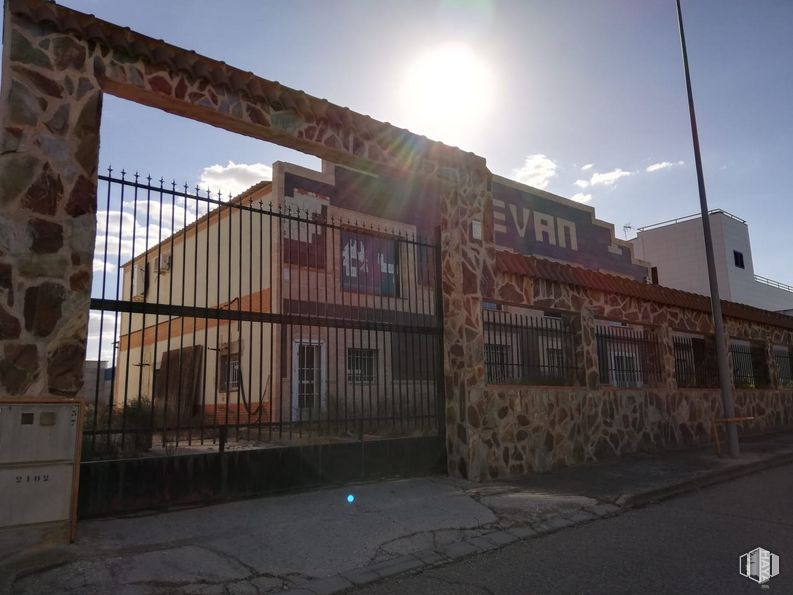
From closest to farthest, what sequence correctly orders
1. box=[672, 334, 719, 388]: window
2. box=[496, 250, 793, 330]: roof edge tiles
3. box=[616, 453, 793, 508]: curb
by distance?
1. box=[616, 453, 793, 508]: curb
2. box=[496, 250, 793, 330]: roof edge tiles
3. box=[672, 334, 719, 388]: window

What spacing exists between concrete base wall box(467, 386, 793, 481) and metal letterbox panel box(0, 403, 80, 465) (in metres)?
4.84

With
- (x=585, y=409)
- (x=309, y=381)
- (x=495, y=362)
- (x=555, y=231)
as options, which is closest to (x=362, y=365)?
(x=495, y=362)

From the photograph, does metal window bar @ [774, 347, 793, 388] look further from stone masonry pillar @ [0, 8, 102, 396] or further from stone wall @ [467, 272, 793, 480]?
stone masonry pillar @ [0, 8, 102, 396]

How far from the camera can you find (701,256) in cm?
3519

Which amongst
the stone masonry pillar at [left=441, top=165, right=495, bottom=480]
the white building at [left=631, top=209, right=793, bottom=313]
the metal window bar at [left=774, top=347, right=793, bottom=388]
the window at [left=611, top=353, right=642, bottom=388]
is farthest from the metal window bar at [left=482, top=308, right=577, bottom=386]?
the white building at [left=631, top=209, right=793, bottom=313]

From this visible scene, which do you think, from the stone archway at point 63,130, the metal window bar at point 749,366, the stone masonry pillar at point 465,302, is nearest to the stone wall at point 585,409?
the stone masonry pillar at point 465,302

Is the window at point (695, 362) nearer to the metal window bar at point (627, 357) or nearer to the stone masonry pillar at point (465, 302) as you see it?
the metal window bar at point (627, 357)

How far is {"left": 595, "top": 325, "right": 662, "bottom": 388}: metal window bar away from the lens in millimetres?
10867

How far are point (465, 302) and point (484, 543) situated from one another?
12.0ft

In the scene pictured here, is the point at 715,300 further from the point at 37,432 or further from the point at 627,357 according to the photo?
the point at 37,432

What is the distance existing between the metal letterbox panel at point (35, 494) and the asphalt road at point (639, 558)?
8.40 ft

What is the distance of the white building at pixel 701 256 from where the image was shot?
1385 inches

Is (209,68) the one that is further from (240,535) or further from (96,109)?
(240,535)

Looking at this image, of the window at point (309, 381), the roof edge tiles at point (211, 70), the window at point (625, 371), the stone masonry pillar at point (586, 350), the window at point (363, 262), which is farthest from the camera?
the window at point (363, 262)
